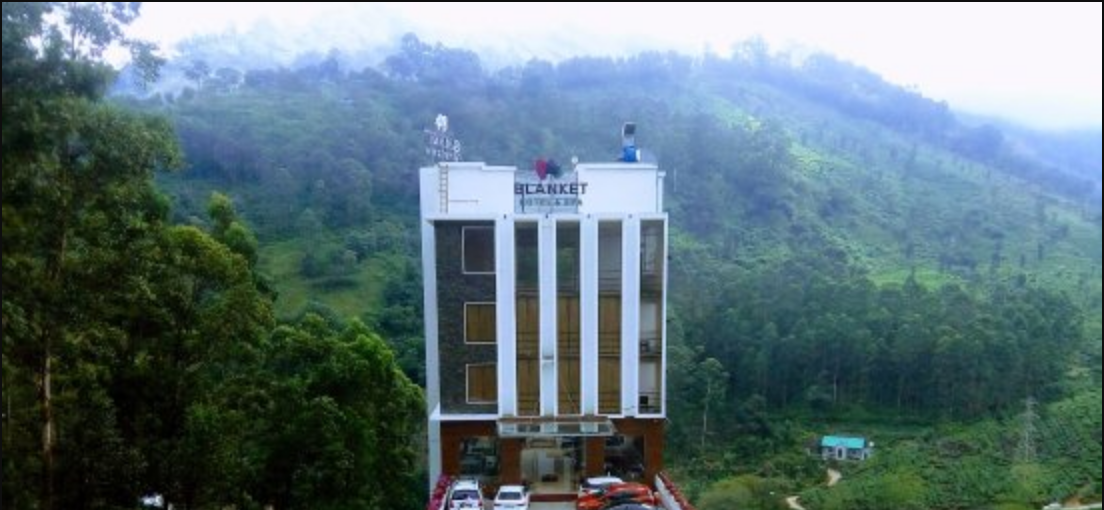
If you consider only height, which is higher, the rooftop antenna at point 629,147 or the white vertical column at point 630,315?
the rooftop antenna at point 629,147

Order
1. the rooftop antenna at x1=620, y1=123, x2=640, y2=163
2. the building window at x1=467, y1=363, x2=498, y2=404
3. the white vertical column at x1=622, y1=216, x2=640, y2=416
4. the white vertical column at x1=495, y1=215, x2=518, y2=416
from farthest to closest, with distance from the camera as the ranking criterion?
the rooftop antenna at x1=620, y1=123, x2=640, y2=163, the building window at x1=467, y1=363, x2=498, y2=404, the white vertical column at x1=622, y1=216, x2=640, y2=416, the white vertical column at x1=495, y1=215, x2=518, y2=416

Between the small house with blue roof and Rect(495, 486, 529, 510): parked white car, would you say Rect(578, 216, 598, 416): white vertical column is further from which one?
the small house with blue roof

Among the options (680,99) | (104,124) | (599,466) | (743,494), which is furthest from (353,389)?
(680,99)

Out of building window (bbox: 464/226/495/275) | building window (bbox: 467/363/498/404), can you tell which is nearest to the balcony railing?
building window (bbox: 467/363/498/404)

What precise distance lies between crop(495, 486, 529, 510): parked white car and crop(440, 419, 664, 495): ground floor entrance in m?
1.16

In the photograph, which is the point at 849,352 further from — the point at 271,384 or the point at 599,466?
the point at 271,384

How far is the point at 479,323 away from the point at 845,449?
26.2 metres

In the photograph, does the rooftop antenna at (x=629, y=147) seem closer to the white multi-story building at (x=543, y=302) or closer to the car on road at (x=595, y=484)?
the white multi-story building at (x=543, y=302)

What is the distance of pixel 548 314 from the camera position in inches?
687

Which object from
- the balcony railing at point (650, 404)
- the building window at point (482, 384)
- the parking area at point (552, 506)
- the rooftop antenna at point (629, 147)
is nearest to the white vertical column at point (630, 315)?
the balcony railing at point (650, 404)

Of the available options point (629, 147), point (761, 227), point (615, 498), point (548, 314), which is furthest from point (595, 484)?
point (761, 227)

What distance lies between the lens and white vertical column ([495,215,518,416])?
17.2m

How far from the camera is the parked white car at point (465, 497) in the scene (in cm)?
1521

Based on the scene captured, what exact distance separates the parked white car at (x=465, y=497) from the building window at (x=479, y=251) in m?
3.88
